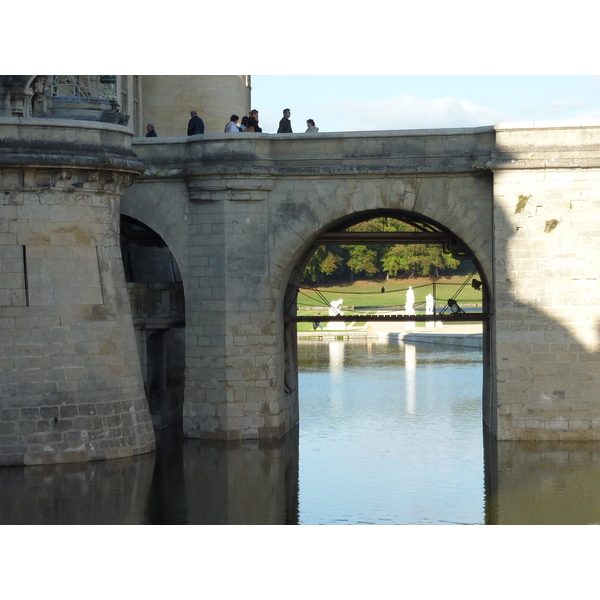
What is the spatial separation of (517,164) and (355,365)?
18.3 m

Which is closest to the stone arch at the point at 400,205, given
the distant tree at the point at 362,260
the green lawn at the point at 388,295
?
the green lawn at the point at 388,295

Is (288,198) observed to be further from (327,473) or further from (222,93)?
(222,93)

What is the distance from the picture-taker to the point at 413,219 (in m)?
28.7

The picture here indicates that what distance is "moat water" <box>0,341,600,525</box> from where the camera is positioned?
65.4ft

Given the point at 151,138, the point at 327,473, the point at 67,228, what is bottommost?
the point at 327,473

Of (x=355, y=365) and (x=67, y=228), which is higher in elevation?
(x=67, y=228)

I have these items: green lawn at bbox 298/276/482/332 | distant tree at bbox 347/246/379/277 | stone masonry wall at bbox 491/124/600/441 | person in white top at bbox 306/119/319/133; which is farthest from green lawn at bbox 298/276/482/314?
stone masonry wall at bbox 491/124/600/441

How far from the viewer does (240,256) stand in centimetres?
2619

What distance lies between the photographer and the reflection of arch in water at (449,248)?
2619 cm

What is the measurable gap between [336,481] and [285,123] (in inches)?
329

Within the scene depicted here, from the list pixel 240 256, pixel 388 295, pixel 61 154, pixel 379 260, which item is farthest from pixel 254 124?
pixel 379 260

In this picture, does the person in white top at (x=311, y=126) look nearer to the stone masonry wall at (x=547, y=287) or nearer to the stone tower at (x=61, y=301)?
the stone masonry wall at (x=547, y=287)

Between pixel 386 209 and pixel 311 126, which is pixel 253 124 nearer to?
pixel 311 126

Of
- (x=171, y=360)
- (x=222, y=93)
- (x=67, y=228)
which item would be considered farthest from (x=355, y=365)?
(x=67, y=228)
